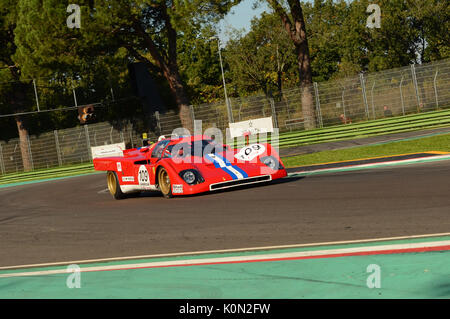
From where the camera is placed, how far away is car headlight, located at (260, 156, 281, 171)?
10719 mm

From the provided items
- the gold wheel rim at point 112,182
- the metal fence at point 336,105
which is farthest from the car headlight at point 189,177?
the metal fence at point 336,105

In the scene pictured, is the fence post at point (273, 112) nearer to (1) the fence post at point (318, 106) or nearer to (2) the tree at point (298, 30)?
(1) the fence post at point (318, 106)

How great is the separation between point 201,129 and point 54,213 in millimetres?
13919

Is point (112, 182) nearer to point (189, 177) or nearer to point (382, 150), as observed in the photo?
point (189, 177)

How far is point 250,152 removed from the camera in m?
10.9

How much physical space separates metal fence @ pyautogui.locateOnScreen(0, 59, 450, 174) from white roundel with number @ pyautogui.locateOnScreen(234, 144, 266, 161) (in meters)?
12.3

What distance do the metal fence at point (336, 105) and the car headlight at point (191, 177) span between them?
13.4 metres

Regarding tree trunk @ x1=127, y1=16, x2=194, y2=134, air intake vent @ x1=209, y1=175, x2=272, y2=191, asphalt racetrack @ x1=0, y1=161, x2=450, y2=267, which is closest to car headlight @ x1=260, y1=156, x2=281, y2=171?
air intake vent @ x1=209, y1=175, x2=272, y2=191

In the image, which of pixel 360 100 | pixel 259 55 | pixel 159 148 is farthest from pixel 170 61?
pixel 259 55

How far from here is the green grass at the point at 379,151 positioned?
1520 centimetres

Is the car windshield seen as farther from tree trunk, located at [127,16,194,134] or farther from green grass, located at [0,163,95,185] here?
tree trunk, located at [127,16,194,134]

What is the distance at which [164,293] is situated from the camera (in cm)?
413

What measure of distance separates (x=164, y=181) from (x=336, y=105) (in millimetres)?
13448

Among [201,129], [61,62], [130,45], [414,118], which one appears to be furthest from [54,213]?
[130,45]
